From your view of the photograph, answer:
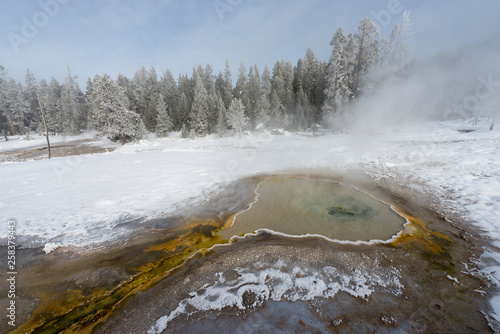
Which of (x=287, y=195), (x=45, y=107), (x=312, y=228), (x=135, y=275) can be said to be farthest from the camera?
(x=45, y=107)

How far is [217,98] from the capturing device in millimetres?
43000

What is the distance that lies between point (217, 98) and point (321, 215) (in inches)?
1572

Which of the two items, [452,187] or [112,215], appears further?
[452,187]

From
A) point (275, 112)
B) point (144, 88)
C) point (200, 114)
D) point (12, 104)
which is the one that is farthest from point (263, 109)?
point (12, 104)

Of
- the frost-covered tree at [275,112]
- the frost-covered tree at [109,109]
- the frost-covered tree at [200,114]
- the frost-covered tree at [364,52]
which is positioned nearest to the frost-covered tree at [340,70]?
the frost-covered tree at [364,52]

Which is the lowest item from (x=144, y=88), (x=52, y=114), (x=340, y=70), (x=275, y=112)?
(x=275, y=112)

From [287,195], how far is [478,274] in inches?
261

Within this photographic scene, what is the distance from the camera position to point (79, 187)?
11.5m

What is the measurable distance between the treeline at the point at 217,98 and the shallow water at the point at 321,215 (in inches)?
926

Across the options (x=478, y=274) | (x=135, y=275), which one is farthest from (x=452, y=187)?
(x=135, y=275)

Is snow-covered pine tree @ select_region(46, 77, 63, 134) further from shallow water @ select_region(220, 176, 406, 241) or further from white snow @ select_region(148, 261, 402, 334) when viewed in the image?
white snow @ select_region(148, 261, 402, 334)

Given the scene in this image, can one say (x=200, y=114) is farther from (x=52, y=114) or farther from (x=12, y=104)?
(x=12, y=104)

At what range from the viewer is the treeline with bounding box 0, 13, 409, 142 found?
94.3ft

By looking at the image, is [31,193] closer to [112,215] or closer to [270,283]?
[112,215]
